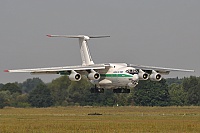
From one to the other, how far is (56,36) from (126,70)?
29.2 feet

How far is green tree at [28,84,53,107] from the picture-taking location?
8600 cm

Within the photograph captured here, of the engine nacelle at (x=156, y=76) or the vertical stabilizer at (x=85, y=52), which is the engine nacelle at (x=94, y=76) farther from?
the engine nacelle at (x=156, y=76)

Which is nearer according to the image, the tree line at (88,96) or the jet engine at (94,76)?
the jet engine at (94,76)

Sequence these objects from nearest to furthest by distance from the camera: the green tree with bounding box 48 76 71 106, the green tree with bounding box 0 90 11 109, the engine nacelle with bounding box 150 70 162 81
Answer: the engine nacelle with bounding box 150 70 162 81
the green tree with bounding box 0 90 11 109
the green tree with bounding box 48 76 71 106

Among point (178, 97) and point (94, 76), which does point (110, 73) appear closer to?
point (94, 76)

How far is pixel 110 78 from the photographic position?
72062mm

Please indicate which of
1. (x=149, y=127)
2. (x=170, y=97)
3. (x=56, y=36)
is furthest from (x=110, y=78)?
(x=149, y=127)

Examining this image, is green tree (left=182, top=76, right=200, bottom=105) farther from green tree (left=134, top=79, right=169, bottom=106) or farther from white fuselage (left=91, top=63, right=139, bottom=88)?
A: white fuselage (left=91, top=63, right=139, bottom=88)

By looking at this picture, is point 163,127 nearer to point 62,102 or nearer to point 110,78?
point 110,78

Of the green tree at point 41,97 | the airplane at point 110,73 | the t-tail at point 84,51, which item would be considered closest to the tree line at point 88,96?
the green tree at point 41,97

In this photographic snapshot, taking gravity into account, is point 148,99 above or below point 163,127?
above

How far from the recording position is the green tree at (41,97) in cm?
8600

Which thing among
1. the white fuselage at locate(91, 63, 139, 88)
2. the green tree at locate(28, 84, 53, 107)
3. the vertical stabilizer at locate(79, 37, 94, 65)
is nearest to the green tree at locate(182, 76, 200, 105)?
the vertical stabilizer at locate(79, 37, 94, 65)

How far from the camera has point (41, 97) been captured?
284ft
